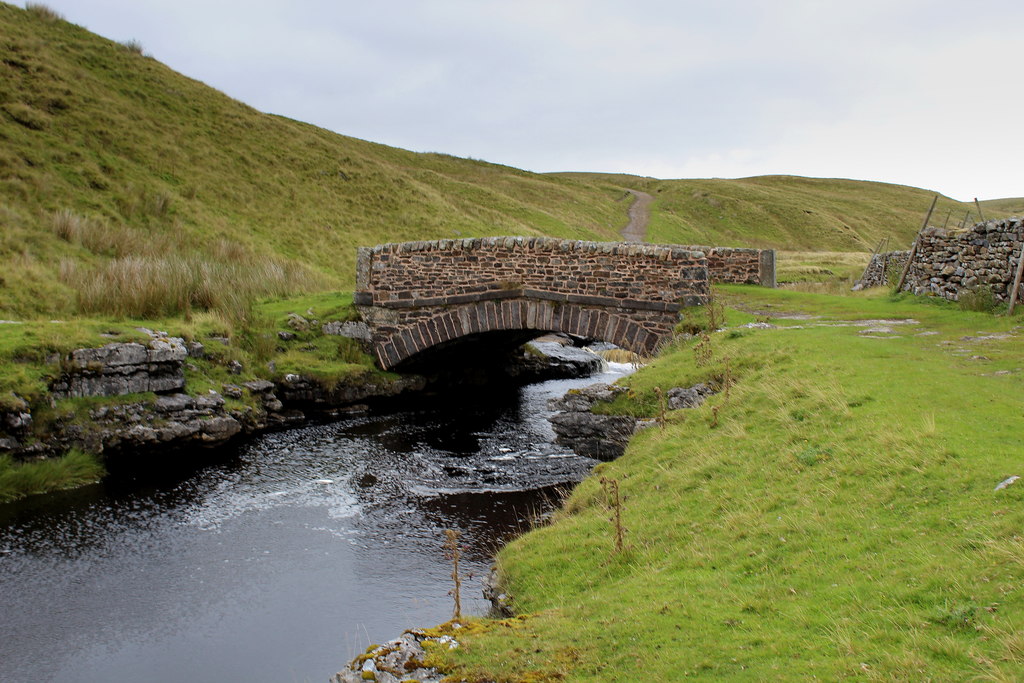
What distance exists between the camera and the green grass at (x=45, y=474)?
12375 mm

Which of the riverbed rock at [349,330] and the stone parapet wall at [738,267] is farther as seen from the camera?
the stone parapet wall at [738,267]

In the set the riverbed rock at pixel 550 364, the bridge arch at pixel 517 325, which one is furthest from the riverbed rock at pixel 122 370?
the riverbed rock at pixel 550 364

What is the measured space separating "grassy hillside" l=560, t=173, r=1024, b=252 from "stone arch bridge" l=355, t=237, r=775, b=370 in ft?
129

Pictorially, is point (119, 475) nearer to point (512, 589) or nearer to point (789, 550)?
point (512, 589)

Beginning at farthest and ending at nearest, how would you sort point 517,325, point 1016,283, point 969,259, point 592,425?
1. point 517,325
2. point 969,259
3. point 592,425
4. point 1016,283

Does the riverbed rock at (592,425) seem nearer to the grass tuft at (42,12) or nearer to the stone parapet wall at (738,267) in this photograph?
the stone parapet wall at (738,267)

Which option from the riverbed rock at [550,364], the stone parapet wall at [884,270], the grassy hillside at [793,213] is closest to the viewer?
the stone parapet wall at [884,270]

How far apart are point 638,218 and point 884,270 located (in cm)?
4551

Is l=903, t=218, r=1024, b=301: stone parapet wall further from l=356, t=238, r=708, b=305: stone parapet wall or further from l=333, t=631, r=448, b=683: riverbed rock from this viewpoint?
l=333, t=631, r=448, b=683: riverbed rock

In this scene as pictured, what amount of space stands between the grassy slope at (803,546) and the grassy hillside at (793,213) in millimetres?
49443

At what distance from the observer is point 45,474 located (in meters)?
A: 12.8

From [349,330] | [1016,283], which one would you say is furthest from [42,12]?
[1016,283]

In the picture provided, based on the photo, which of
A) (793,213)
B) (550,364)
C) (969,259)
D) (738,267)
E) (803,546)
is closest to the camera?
(803,546)

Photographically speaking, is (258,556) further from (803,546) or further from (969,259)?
(969,259)
